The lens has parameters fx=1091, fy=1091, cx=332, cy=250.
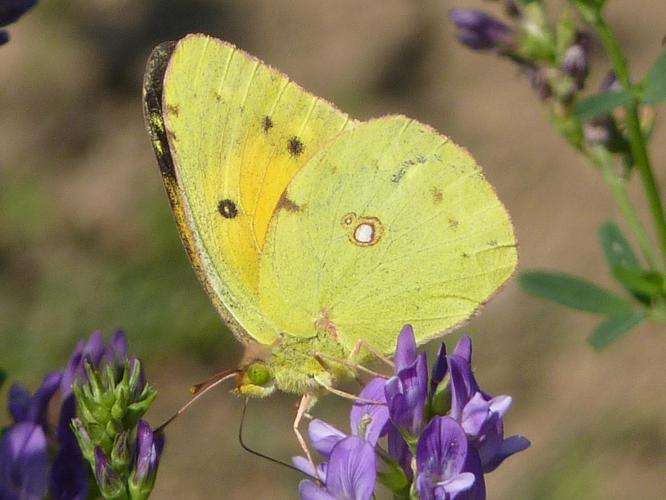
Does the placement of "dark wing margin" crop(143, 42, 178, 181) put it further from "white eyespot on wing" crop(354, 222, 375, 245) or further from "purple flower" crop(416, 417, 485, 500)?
→ "purple flower" crop(416, 417, 485, 500)

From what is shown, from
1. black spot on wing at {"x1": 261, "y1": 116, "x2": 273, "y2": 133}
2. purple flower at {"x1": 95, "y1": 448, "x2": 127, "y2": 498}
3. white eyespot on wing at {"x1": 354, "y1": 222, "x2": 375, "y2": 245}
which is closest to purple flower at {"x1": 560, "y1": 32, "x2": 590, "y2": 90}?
white eyespot on wing at {"x1": 354, "y1": 222, "x2": 375, "y2": 245}

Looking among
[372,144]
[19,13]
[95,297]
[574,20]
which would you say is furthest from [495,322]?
[19,13]

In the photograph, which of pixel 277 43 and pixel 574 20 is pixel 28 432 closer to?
pixel 574 20

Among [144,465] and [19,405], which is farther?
[19,405]

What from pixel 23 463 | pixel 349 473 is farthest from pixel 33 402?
pixel 349 473

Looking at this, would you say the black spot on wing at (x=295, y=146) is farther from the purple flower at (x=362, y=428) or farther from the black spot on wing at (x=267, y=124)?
the purple flower at (x=362, y=428)

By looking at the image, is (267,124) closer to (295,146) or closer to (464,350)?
(295,146)
